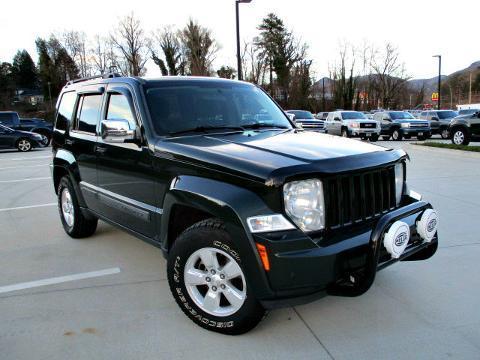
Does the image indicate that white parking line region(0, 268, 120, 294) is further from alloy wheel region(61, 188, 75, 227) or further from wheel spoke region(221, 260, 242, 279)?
wheel spoke region(221, 260, 242, 279)

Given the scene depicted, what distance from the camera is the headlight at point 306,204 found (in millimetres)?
2738

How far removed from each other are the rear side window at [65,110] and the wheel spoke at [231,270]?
3314 mm

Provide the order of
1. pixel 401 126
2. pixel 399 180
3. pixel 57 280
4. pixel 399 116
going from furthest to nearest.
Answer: pixel 399 116 < pixel 401 126 < pixel 57 280 < pixel 399 180

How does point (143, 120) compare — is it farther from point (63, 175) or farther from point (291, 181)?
point (63, 175)

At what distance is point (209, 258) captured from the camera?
304 cm

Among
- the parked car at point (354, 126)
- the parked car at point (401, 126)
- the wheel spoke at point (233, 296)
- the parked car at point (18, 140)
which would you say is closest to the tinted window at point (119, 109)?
the wheel spoke at point (233, 296)

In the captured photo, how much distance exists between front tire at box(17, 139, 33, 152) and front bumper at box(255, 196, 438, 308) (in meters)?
19.6

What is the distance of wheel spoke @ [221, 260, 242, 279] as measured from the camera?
9.45ft

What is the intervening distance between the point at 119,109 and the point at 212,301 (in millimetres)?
2126

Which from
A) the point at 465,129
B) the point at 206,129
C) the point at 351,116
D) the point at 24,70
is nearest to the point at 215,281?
the point at 206,129

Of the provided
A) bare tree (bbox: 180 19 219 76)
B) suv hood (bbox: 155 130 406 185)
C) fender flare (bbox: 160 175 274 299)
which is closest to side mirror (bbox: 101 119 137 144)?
suv hood (bbox: 155 130 406 185)

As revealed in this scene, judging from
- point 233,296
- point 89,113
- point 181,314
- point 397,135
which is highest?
point 89,113

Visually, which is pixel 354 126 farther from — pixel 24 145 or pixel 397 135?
pixel 24 145

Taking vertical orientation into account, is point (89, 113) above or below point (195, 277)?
above
